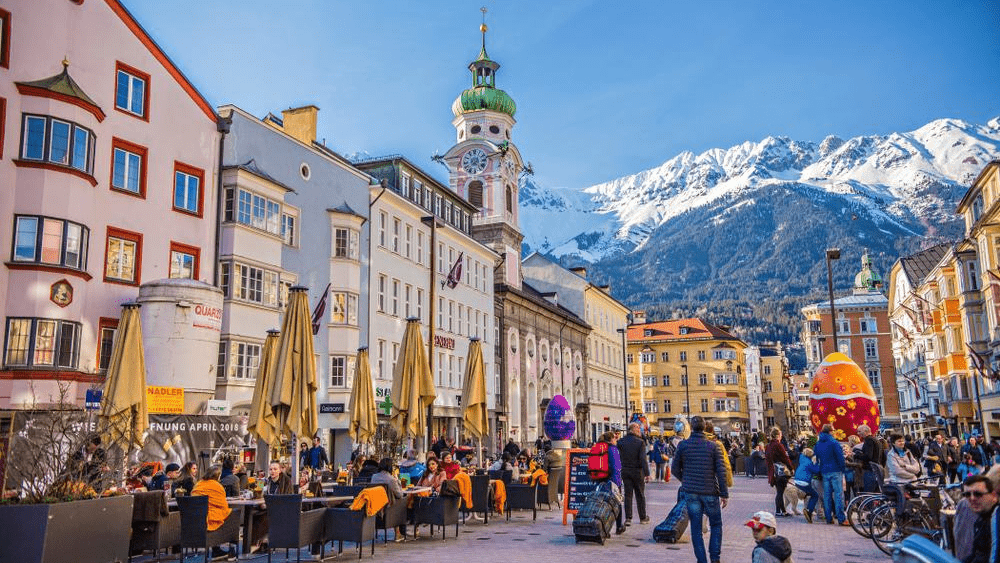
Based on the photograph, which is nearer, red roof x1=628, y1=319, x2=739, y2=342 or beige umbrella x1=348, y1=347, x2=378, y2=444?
beige umbrella x1=348, y1=347, x2=378, y2=444

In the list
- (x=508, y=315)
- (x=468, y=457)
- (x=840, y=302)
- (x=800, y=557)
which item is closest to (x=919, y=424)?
(x=840, y=302)

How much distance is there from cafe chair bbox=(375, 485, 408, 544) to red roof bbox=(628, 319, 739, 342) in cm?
8957

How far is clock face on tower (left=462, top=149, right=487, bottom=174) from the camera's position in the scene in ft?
204

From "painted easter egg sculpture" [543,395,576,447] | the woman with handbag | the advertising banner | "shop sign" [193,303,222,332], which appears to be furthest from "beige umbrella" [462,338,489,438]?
"painted easter egg sculpture" [543,395,576,447]

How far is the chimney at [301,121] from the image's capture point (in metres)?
37.7

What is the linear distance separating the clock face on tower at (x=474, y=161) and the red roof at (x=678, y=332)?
47.4 m

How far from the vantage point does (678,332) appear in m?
103

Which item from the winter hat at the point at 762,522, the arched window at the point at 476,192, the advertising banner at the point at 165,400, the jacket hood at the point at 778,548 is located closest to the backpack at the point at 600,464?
the winter hat at the point at 762,522

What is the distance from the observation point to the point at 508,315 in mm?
55125

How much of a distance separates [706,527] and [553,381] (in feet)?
152

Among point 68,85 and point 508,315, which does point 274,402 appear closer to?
point 68,85

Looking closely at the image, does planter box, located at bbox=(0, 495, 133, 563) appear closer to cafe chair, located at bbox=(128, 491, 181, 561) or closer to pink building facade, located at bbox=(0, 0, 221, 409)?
cafe chair, located at bbox=(128, 491, 181, 561)

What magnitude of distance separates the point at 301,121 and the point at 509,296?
70.8ft

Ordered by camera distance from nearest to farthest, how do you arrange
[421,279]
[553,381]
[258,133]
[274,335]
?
[274,335] < [258,133] < [421,279] < [553,381]
